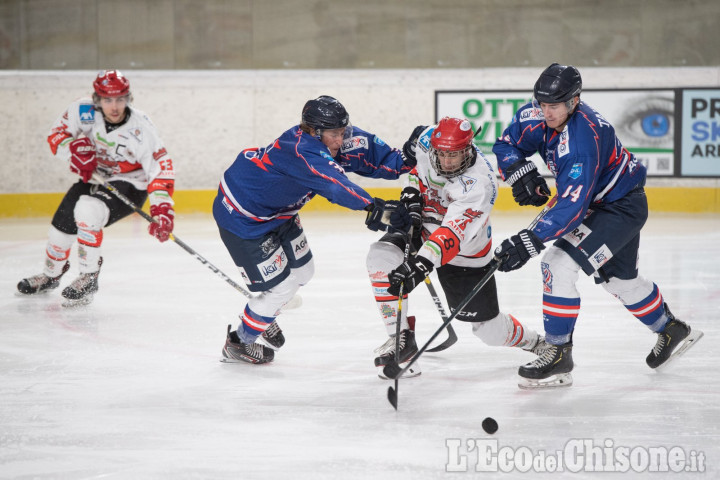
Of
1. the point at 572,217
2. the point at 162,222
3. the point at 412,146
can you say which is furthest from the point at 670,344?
the point at 162,222

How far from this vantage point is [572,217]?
9.29ft

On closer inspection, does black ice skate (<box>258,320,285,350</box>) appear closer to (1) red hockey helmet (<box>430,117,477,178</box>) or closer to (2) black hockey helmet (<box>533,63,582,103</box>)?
(1) red hockey helmet (<box>430,117,477,178</box>)

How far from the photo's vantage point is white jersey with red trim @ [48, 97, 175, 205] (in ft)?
15.2

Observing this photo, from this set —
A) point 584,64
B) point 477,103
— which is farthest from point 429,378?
point 584,64

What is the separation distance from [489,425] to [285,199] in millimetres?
1234

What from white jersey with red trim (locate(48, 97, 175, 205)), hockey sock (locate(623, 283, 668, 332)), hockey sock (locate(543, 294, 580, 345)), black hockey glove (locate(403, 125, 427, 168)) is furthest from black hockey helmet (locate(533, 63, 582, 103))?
white jersey with red trim (locate(48, 97, 175, 205))

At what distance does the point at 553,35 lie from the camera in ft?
28.3

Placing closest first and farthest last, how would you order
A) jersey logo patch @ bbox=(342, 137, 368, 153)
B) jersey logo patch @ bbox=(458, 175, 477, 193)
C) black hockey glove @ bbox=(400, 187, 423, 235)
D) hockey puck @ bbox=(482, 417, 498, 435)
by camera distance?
hockey puck @ bbox=(482, 417, 498, 435) → jersey logo patch @ bbox=(458, 175, 477, 193) → black hockey glove @ bbox=(400, 187, 423, 235) → jersey logo patch @ bbox=(342, 137, 368, 153)

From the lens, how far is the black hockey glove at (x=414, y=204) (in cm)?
305

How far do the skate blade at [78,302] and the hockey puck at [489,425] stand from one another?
269 centimetres

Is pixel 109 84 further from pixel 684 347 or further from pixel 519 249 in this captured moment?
pixel 684 347

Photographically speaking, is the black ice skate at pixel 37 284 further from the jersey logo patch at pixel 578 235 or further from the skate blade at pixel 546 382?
the jersey logo patch at pixel 578 235

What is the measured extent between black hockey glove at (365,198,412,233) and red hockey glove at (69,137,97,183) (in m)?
2.19

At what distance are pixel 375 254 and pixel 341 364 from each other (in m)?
0.48
